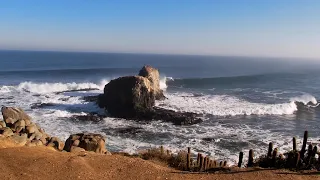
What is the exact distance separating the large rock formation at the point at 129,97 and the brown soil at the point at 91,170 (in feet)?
71.4

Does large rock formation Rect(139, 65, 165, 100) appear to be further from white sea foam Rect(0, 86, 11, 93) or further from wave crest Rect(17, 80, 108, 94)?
white sea foam Rect(0, 86, 11, 93)

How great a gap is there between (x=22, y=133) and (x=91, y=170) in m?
6.67

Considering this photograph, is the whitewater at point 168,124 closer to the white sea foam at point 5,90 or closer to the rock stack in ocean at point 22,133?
the white sea foam at point 5,90

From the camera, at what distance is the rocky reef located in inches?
1390

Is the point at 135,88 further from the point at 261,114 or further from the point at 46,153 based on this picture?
the point at 46,153

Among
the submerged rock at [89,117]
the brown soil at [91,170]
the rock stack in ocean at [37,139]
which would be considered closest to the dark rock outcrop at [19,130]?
the rock stack in ocean at [37,139]

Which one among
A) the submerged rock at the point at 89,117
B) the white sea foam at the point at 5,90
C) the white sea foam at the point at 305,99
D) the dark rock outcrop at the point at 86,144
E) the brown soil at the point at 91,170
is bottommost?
the submerged rock at the point at 89,117

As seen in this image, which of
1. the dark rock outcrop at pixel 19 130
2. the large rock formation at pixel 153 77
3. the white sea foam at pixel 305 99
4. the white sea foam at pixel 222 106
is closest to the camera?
the dark rock outcrop at pixel 19 130

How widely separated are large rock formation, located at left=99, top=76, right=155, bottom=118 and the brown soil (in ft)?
→ 71.4

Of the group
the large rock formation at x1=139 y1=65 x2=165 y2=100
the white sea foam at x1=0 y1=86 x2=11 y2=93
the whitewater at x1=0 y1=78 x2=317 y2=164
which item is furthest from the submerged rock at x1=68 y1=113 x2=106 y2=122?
the white sea foam at x1=0 y1=86 x2=11 y2=93

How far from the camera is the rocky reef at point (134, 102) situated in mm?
35297

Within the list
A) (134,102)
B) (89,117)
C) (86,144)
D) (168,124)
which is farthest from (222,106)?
(86,144)

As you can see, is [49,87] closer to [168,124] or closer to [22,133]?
[168,124]

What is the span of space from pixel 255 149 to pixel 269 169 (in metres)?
10.9
